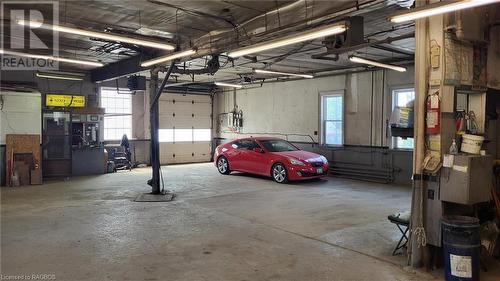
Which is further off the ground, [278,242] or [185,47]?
[185,47]

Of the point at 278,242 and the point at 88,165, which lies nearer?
the point at 278,242

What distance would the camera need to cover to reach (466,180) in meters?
3.72

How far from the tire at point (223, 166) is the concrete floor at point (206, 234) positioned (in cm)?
256

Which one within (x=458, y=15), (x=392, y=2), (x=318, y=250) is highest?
(x=392, y=2)

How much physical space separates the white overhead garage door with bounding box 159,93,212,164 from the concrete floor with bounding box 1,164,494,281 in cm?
584

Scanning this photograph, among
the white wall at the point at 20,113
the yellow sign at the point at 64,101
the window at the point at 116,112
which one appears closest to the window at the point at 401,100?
the window at the point at 116,112

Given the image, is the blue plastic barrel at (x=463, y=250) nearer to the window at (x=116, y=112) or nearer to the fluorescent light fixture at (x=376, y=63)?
the fluorescent light fixture at (x=376, y=63)

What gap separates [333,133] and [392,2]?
678cm

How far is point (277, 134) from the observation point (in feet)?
43.3

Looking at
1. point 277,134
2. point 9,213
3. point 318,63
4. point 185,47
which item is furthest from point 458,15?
point 277,134

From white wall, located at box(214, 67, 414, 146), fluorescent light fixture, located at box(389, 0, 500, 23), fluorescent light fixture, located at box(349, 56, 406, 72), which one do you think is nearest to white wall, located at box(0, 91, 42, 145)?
white wall, located at box(214, 67, 414, 146)

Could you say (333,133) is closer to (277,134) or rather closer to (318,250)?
(277,134)

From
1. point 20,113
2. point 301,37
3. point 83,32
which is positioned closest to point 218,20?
point 301,37

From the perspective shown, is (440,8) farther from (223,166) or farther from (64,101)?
(64,101)
